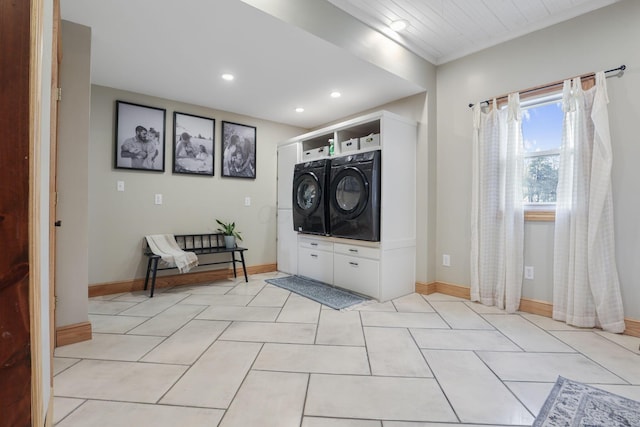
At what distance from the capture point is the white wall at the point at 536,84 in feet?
7.19

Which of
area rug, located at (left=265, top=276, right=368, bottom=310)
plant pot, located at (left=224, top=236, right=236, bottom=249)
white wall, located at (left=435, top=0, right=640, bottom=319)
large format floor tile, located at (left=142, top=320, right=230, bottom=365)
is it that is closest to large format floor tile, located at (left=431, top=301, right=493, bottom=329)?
white wall, located at (left=435, top=0, right=640, bottom=319)

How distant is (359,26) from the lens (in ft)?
8.22

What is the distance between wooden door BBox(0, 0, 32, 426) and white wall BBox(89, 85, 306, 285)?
3148mm

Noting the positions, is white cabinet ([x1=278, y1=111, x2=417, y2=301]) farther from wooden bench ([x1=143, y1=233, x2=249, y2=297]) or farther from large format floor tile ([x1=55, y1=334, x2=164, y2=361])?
large format floor tile ([x1=55, y1=334, x2=164, y2=361])

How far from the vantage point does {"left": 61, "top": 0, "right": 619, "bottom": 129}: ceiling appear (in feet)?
6.66

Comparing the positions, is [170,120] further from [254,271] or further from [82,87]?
[254,271]

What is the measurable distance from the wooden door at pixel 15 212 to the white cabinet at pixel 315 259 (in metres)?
3.06

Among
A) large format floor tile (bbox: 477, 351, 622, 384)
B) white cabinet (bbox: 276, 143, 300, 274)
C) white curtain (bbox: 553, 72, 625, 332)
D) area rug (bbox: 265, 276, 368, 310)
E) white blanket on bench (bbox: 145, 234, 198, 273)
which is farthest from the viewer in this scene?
white cabinet (bbox: 276, 143, 300, 274)

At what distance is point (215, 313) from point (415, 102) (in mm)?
2977

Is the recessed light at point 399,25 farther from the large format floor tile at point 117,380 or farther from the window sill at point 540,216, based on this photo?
the large format floor tile at point 117,380

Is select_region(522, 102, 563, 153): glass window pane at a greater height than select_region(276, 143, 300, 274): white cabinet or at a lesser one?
greater

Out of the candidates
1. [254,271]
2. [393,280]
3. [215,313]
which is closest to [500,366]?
[393,280]

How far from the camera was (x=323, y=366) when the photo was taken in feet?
5.73

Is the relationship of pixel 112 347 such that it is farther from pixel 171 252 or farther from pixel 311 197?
pixel 311 197
